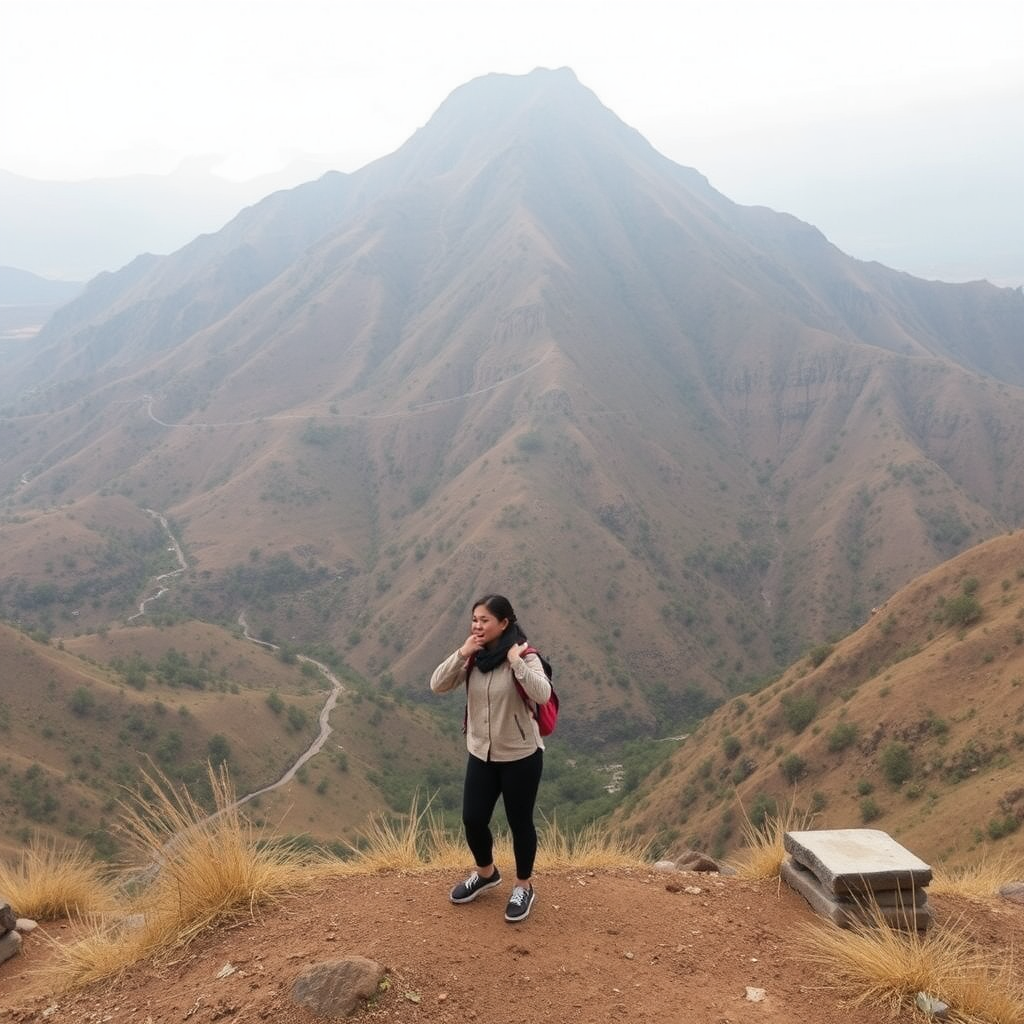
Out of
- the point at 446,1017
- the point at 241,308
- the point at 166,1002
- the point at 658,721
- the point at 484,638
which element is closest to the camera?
the point at 446,1017

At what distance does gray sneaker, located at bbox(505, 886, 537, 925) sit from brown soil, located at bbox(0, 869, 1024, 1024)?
10cm

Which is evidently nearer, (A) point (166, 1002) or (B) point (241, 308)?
(A) point (166, 1002)

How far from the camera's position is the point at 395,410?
102 meters

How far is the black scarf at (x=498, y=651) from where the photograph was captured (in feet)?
17.5

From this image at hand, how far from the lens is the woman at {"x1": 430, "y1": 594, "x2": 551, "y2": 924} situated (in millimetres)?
5281

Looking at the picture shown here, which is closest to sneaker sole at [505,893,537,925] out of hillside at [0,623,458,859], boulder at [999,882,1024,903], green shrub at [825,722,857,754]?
boulder at [999,882,1024,903]

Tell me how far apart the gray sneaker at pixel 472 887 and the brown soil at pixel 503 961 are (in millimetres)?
69

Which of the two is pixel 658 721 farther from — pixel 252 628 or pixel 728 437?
pixel 728 437

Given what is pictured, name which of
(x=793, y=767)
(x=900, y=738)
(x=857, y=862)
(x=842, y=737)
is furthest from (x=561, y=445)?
(x=857, y=862)

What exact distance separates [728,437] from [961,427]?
1183 inches

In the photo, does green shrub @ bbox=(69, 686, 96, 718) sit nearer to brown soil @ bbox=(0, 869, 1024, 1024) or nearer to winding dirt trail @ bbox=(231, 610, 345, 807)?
winding dirt trail @ bbox=(231, 610, 345, 807)

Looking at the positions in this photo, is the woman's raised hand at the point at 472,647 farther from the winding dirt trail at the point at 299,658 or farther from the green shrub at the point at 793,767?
the green shrub at the point at 793,767

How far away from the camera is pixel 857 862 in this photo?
5.98 metres

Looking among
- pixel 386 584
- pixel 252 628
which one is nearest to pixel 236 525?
pixel 252 628
